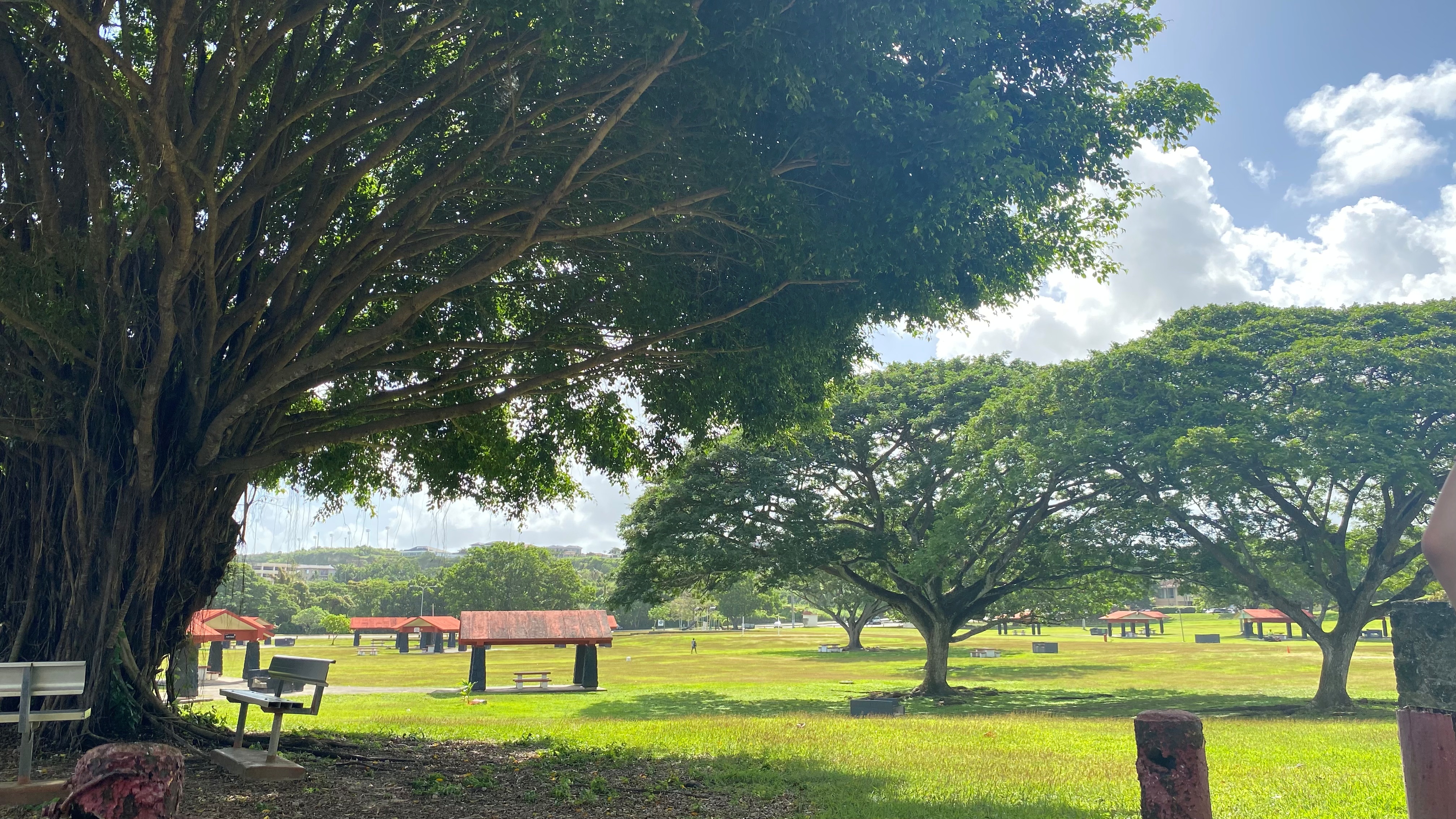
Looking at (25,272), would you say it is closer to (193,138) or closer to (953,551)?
(193,138)

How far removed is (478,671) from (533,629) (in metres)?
2.32

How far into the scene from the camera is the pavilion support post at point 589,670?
29891mm

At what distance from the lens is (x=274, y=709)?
7723 mm

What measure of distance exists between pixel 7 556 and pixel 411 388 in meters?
4.39

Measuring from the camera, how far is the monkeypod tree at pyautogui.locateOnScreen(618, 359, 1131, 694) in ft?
79.4

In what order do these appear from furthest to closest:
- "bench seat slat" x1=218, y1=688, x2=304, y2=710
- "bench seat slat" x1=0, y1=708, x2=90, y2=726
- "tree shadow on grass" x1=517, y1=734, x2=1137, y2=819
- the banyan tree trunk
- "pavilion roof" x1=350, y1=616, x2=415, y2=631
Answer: "pavilion roof" x1=350, y1=616, x2=415, y2=631, the banyan tree trunk, "bench seat slat" x1=218, y1=688, x2=304, y2=710, "tree shadow on grass" x1=517, y1=734, x2=1137, y2=819, "bench seat slat" x1=0, y1=708, x2=90, y2=726

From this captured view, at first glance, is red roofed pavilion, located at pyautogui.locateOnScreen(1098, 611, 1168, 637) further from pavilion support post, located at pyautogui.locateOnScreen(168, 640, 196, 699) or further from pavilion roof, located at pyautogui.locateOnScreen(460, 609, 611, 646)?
pavilion support post, located at pyautogui.locateOnScreen(168, 640, 196, 699)

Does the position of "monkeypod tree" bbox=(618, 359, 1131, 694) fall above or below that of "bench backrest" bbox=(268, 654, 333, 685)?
above

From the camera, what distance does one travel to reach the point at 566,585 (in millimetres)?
85750

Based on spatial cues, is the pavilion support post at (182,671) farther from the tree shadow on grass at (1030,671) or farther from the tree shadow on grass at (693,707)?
the tree shadow on grass at (1030,671)

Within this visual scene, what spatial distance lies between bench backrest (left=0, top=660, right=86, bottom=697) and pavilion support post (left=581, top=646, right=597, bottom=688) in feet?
76.3

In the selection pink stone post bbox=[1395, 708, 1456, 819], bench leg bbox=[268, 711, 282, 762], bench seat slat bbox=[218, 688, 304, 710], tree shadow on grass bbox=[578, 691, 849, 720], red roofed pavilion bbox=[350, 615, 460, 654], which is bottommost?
red roofed pavilion bbox=[350, 615, 460, 654]

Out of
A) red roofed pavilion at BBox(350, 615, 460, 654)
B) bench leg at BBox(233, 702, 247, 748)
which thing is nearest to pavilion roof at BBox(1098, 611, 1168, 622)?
red roofed pavilion at BBox(350, 615, 460, 654)

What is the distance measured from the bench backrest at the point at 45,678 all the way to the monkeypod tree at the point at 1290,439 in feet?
63.5
